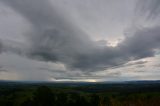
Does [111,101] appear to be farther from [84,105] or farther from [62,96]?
[62,96]

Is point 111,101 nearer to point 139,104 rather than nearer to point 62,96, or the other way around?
point 139,104

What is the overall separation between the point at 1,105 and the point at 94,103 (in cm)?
3192

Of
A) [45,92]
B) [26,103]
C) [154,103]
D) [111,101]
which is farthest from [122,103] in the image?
[26,103]

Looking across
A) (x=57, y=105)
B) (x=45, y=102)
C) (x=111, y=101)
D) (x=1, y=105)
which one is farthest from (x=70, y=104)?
(x=111, y=101)

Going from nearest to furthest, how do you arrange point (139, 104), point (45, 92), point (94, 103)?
point (139, 104) < point (45, 92) < point (94, 103)

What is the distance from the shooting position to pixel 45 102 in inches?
2591

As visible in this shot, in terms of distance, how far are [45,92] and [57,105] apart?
686 centimetres

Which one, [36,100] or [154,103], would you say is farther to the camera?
[36,100]

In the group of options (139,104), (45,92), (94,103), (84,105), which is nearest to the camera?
(139,104)

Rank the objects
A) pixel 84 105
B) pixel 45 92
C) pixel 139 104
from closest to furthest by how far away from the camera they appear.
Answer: pixel 139 104 → pixel 45 92 → pixel 84 105

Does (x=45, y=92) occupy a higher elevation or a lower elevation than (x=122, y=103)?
higher

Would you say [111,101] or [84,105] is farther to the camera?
[84,105]

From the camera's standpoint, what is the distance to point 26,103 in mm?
73375

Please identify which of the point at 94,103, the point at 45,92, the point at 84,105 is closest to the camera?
the point at 45,92
